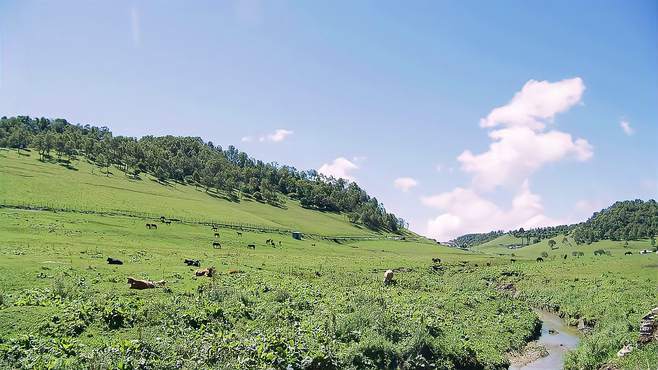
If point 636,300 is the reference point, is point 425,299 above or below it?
below

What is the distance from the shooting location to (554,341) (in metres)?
31.6

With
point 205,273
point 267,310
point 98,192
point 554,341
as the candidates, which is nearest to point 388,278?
point 554,341

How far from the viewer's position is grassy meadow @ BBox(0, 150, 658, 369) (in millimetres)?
19719

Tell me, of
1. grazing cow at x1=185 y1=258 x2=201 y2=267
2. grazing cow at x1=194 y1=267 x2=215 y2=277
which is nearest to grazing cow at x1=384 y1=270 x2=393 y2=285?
grazing cow at x1=194 y1=267 x2=215 y2=277

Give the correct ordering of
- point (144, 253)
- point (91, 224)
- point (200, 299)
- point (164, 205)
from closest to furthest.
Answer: point (200, 299)
point (144, 253)
point (91, 224)
point (164, 205)

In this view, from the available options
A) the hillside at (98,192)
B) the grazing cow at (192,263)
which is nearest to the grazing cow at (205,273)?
the grazing cow at (192,263)

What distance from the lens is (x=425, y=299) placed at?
37531 millimetres

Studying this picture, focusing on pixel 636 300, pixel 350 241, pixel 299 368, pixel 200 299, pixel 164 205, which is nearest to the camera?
pixel 299 368

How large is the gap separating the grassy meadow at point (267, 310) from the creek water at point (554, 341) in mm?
1262

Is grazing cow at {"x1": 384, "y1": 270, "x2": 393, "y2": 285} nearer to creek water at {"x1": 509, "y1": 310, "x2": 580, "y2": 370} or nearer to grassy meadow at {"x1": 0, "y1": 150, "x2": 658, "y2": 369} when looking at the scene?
grassy meadow at {"x1": 0, "y1": 150, "x2": 658, "y2": 369}

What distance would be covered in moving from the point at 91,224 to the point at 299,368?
57.9 meters

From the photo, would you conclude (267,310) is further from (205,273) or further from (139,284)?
(205,273)

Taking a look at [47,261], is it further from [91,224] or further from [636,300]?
[636,300]

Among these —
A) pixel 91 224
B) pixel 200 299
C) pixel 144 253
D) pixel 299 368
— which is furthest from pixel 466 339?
pixel 91 224
